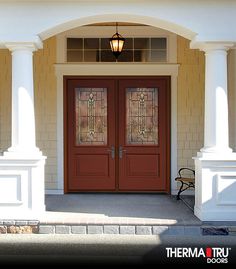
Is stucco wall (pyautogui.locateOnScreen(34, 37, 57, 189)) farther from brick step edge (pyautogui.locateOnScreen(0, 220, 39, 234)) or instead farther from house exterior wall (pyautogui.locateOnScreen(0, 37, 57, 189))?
brick step edge (pyautogui.locateOnScreen(0, 220, 39, 234))

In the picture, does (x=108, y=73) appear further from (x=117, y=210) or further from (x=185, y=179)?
(x=117, y=210)

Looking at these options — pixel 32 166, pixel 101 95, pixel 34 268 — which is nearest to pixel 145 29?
pixel 101 95

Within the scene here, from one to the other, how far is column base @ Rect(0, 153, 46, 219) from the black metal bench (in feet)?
8.49

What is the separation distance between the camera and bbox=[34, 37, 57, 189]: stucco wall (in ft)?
25.3

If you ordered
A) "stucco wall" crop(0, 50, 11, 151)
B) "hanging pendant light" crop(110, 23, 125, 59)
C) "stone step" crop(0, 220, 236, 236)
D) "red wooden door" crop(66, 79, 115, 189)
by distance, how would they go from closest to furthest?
"stone step" crop(0, 220, 236, 236), "hanging pendant light" crop(110, 23, 125, 59), "stucco wall" crop(0, 50, 11, 151), "red wooden door" crop(66, 79, 115, 189)

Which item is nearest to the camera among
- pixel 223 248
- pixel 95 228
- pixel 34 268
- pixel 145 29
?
pixel 34 268

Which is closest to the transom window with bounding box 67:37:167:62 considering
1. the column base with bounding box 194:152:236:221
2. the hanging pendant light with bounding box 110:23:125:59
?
the hanging pendant light with bounding box 110:23:125:59

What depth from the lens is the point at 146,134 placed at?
7.86m

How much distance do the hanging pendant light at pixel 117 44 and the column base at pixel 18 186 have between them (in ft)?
8.07

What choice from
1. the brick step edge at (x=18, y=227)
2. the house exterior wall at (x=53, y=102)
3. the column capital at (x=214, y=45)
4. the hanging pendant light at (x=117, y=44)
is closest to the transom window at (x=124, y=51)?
the house exterior wall at (x=53, y=102)

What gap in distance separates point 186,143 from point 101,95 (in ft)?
5.78

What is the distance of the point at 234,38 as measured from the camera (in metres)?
5.65

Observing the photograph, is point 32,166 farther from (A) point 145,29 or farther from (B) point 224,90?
(A) point 145,29

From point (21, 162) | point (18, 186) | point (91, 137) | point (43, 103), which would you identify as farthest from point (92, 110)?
point (18, 186)
